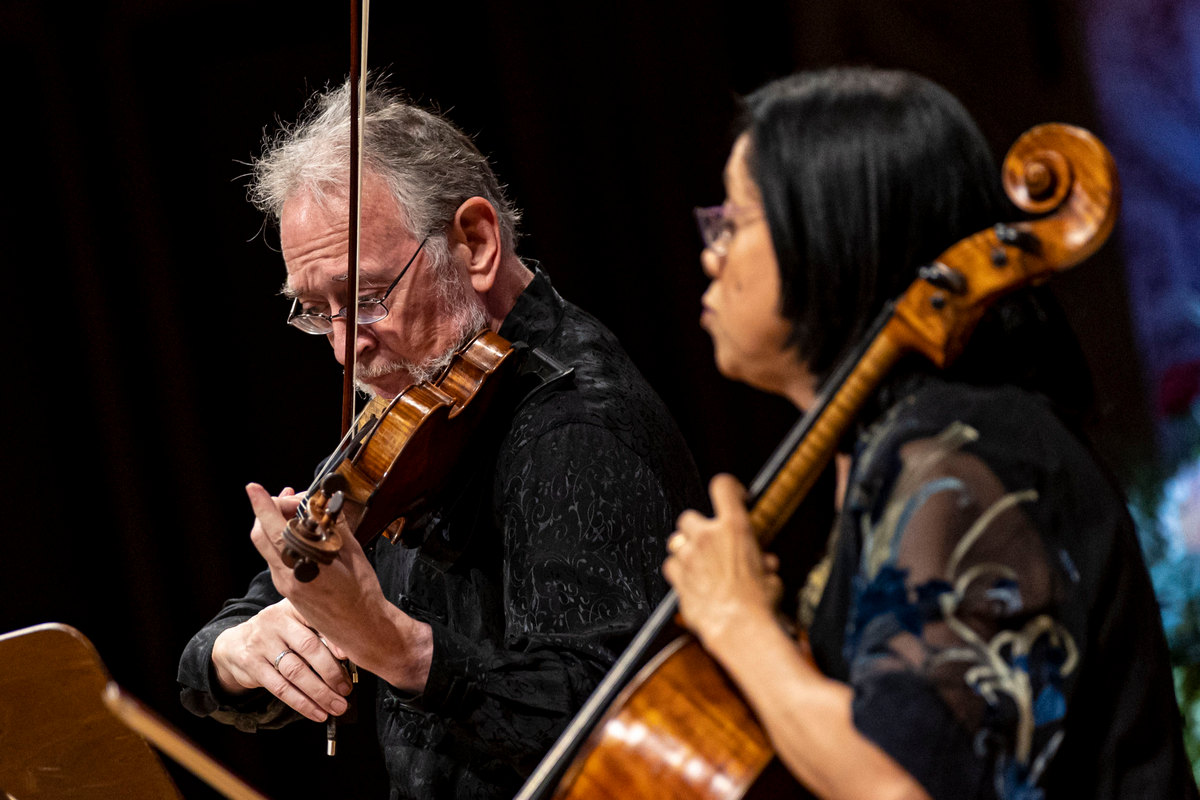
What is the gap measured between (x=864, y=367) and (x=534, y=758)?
0.74m

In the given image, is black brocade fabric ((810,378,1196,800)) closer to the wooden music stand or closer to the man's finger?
the man's finger

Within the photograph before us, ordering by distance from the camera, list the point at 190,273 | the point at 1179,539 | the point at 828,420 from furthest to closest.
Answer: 1. the point at 190,273
2. the point at 1179,539
3. the point at 828,420

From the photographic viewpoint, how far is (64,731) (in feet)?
5.12

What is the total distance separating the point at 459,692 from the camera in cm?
158

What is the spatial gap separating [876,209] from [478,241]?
1.01m

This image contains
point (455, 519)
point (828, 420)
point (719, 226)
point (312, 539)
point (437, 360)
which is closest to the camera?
point (828, 420)

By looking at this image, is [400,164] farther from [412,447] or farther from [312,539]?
[312,539]

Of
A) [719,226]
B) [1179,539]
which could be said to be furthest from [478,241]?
[1179,539]

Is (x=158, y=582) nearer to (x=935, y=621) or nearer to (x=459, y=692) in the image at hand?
(x=459, y=692)

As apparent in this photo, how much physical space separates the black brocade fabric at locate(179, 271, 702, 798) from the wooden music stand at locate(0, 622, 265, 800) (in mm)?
316

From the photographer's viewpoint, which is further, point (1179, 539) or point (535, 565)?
point (1179, 539)

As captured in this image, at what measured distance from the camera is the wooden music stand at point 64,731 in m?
1.48

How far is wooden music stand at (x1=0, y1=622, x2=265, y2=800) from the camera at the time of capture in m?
1.48

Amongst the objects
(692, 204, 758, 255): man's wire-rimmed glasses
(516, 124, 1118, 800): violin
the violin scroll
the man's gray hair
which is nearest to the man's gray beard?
the man's gray hair
